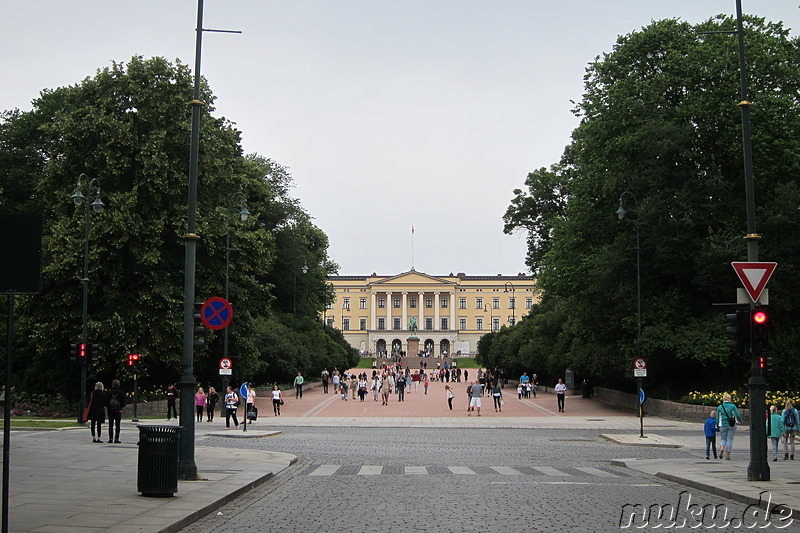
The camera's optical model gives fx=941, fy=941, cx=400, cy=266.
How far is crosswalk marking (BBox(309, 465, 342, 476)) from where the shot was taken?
20.3 metres

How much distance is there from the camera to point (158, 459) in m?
14.1

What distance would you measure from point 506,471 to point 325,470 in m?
4.09

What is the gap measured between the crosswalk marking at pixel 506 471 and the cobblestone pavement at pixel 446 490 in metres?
0.02

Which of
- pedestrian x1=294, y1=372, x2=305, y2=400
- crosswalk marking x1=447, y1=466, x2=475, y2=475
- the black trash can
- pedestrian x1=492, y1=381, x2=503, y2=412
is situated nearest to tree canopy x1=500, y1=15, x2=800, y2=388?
pedestrian x1=492, y1=381, x2=503, y2=412

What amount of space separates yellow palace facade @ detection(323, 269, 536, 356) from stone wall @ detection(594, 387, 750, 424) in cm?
12883

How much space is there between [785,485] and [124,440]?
19078 millimetres

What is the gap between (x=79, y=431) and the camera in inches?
1287

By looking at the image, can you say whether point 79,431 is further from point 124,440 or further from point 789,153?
point 789,153

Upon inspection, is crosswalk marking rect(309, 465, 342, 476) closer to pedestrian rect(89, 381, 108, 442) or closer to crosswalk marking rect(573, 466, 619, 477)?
crosswalk marking rect(573, 466, 619, 477)

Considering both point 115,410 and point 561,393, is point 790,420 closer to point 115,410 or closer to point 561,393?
point 115,410

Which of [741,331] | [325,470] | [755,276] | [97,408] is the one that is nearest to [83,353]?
[97,408]

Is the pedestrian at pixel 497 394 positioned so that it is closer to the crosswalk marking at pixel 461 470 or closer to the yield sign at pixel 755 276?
the crosswalk marking at pixel 461 470

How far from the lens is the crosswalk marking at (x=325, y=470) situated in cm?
2034

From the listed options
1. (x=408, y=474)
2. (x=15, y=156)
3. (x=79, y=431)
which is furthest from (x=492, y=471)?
(x=15, y=156)
